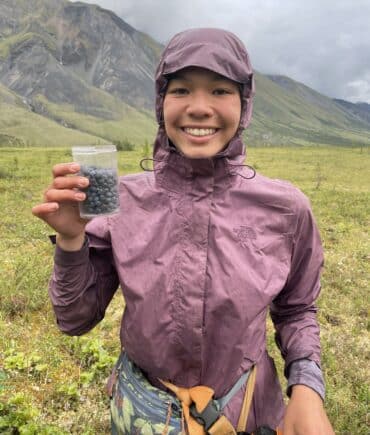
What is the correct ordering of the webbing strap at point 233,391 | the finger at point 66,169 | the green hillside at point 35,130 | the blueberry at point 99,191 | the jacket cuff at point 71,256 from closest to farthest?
the finger at point 66,169 → the blueberry at point 99,191 → the jacket cuff at point 71,256 → the webbing strap at point 233,391 → the green hillside at point 35,130

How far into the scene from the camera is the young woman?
193 centimetres

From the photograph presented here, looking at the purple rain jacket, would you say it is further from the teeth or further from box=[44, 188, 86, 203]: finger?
box=[44, 188, 86, 203]: finger

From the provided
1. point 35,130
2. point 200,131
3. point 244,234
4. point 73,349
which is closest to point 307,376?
point 244,234

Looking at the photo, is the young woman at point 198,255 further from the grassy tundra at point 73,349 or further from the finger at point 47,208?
the grassy tundra at point 73,349

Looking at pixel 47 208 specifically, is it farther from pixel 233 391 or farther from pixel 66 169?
pixel 233 391

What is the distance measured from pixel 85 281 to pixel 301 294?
3.73ft

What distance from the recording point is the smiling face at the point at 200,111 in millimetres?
1951

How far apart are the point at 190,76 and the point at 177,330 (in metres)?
1.17

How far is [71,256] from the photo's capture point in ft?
6.25

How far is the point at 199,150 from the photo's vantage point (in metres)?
1.99

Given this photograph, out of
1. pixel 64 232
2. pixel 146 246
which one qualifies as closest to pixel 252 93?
pixel 146 246

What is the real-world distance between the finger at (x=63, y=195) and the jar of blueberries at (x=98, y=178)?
92 mm

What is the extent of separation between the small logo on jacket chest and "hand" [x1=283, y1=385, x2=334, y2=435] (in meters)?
0.77

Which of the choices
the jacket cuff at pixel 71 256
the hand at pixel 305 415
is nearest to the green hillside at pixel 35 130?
the jacket cuff at pixel 71 256
